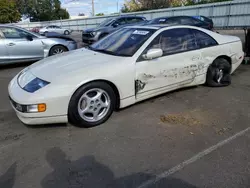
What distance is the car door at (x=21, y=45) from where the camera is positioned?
6656 millimetres

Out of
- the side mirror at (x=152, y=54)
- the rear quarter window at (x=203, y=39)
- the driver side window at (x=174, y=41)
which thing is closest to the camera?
the side mirror at (x=152, y=54)

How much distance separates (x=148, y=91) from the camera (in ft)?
11.6

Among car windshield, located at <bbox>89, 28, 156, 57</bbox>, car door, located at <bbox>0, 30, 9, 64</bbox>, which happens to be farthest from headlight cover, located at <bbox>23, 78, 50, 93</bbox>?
car door, located at <bbox>0, 30, 9, 64</bbox>

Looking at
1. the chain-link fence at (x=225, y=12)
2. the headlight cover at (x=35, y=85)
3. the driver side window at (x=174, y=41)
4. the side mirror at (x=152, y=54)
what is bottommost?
the headlight cover at (x=35, y=85)

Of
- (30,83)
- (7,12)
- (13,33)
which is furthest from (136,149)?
(7,12)

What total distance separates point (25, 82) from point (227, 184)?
2790 millimetres

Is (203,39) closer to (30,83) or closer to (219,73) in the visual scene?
(219,73)

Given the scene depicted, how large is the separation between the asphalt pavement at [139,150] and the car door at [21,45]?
11.9ft

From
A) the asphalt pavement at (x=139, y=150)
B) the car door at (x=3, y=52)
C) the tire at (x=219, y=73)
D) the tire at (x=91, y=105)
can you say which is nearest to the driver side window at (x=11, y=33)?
the car door at (x=3, y=52)

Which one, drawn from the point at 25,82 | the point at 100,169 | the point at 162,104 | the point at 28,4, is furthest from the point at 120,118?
the point at 28,4

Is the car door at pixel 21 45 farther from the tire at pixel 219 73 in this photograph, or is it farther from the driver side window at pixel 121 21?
the driver side window at pixel 121 21

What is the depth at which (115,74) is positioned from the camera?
3109 millimetres

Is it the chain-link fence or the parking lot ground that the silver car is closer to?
the parking lot ground

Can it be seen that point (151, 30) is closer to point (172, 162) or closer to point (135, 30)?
point (135, 30)
